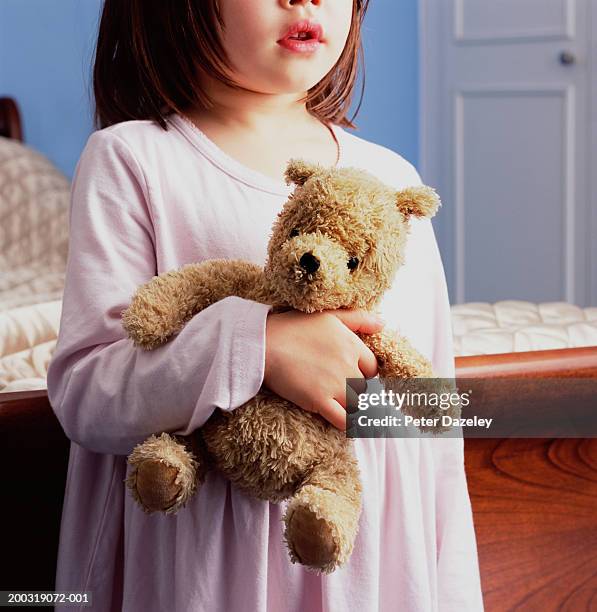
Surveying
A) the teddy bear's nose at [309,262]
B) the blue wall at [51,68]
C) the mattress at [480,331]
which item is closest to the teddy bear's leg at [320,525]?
the teddy bear's nose at [309,262]

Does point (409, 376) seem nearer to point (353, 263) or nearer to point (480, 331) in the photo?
point (353, 263)

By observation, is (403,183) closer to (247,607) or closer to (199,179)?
(199,179)

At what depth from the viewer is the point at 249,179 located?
90 cm

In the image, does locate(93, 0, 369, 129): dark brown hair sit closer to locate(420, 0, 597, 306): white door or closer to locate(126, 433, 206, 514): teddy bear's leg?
locate(126, 433, 206, 514): teddy bear's leg

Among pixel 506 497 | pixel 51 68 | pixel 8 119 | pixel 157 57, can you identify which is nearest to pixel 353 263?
pixel 157 57

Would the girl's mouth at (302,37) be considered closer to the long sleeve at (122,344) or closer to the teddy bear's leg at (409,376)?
the long sleeve at (122,344)

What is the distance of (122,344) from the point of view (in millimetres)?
802

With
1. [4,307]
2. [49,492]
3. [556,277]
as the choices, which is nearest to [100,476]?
[49,492]

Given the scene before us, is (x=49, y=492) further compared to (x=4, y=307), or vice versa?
(x=4, y=307)

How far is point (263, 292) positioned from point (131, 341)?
0.11 meters

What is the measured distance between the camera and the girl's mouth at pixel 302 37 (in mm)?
855

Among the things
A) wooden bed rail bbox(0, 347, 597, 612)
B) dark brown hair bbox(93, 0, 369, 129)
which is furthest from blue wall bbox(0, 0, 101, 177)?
wooden bed rail bbox(0, 347, 597, 612)

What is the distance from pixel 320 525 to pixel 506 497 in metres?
0.51

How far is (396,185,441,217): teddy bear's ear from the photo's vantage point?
75 centimetres
